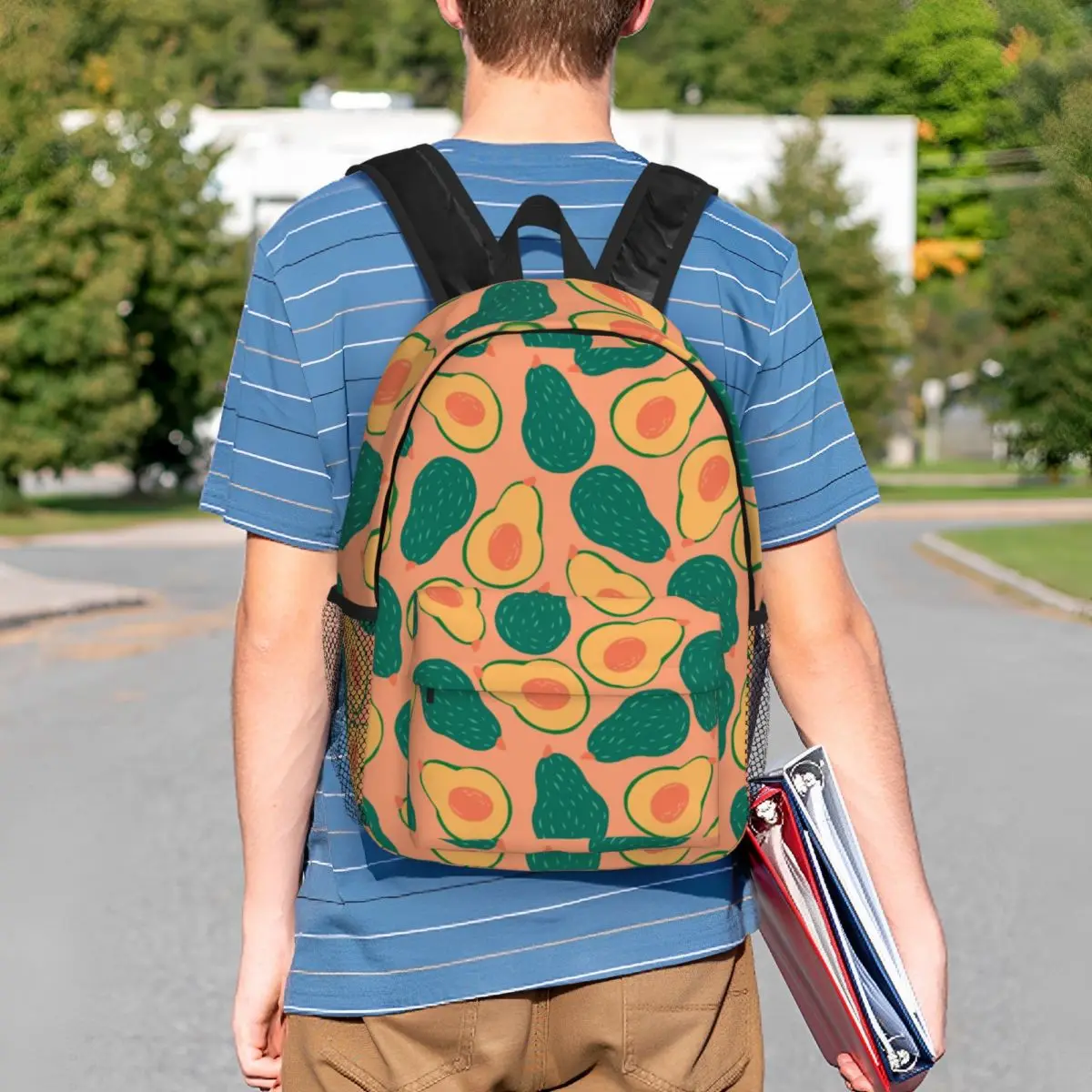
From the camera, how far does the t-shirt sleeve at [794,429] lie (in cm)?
213

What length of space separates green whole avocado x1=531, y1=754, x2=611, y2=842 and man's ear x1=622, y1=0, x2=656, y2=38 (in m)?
0.73

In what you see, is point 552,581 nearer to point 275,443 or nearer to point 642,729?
point 642,729

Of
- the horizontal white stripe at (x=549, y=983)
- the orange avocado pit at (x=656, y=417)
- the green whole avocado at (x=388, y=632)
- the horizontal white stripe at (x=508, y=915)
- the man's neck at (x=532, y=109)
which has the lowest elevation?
the horizontal white stripe at (x=549, y=983)

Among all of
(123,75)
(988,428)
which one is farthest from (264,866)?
(988,428)

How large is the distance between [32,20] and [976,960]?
99.1 ft

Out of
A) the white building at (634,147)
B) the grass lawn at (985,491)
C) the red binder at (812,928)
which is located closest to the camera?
the red binder at (812,928)

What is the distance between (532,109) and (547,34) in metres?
0.08

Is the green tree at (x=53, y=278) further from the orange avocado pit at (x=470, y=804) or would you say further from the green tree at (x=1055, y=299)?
the orange avocado pit at (x=470, y=804)

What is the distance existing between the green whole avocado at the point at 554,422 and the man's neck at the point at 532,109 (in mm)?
338

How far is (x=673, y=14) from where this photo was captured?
85188 millimetres

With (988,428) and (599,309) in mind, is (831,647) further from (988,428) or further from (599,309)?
(988,428)

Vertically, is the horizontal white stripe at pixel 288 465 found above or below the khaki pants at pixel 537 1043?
above

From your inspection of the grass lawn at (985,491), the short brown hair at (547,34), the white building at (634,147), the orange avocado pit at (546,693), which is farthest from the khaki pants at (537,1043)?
the white building at (634,147)

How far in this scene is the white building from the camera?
196ft
